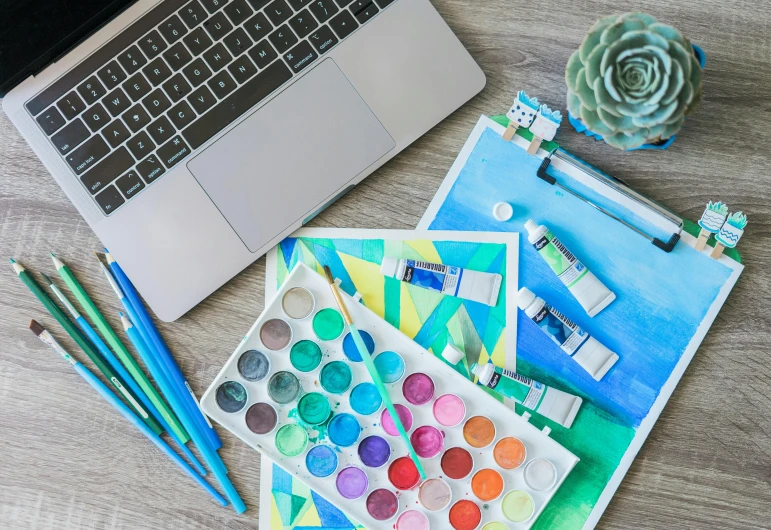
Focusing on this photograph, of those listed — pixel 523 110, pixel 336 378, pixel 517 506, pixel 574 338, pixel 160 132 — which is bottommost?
pixel 517 506

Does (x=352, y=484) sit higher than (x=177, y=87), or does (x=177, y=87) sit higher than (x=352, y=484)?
(x=177, y=87)

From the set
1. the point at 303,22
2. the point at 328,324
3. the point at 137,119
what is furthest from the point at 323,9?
the point at 328,324

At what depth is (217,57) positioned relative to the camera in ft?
2.16

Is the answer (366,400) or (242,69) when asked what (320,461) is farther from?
(242,69)

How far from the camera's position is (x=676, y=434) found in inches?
27.4

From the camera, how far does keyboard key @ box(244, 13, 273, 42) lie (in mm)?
659

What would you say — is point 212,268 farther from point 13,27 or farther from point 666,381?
point 666,381

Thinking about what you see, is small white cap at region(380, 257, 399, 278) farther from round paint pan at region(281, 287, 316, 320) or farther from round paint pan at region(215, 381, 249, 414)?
round paint pan at region(215, 381, 249, 414)

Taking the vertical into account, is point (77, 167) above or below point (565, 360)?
above

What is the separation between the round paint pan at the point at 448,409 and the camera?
691 mm

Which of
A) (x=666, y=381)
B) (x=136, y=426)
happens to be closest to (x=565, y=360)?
(x=666, y=381)

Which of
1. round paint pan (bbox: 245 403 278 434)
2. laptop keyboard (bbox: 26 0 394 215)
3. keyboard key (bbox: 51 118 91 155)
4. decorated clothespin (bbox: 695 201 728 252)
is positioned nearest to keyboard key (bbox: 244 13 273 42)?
laptop keyboard (bbox: 26 0 394 215)

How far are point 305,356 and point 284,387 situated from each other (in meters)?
0.04

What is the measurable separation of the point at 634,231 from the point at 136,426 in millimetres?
629
